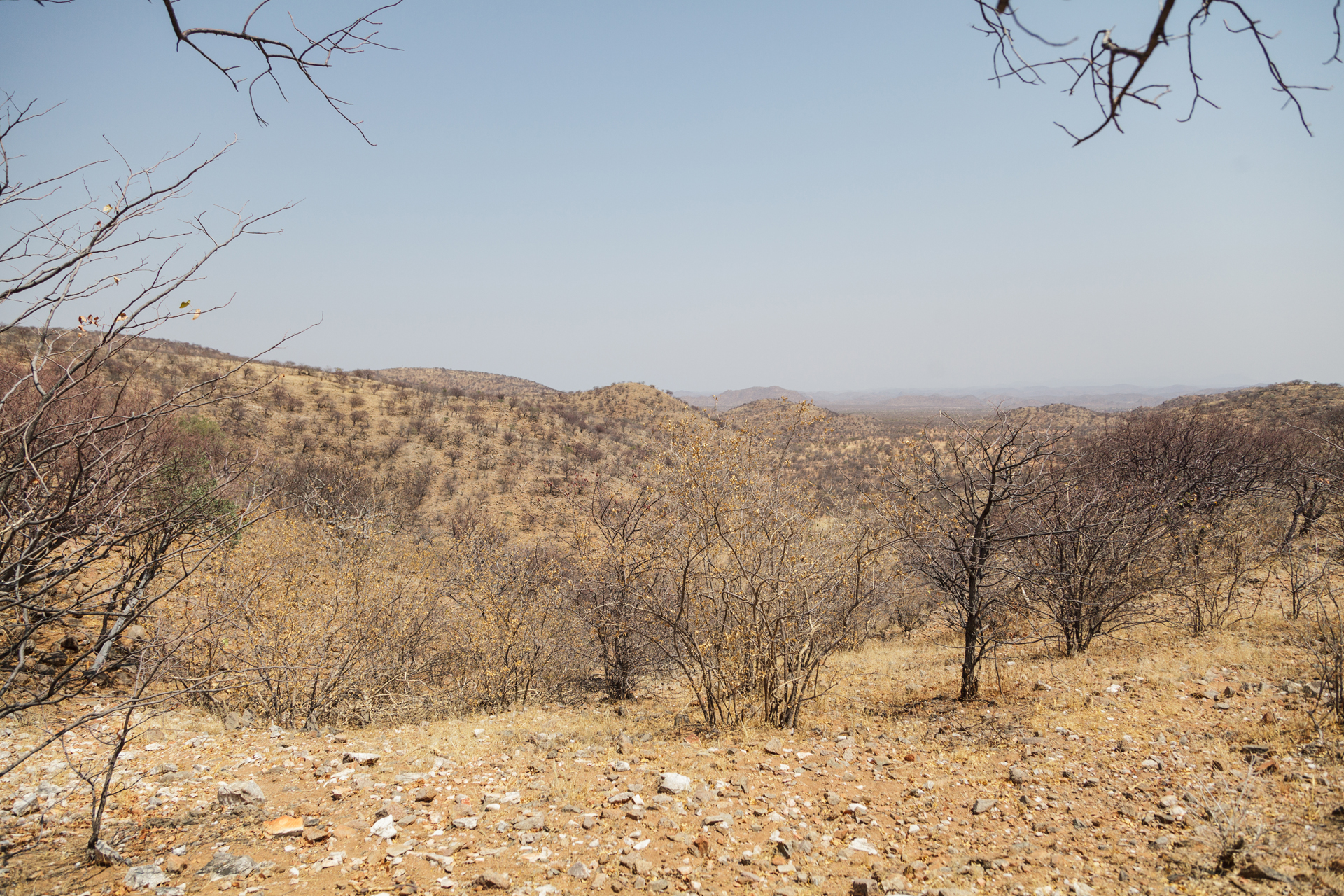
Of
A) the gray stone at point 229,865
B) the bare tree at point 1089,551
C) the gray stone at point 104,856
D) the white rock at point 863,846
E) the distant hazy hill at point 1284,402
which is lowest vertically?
the white rock at point 863,846

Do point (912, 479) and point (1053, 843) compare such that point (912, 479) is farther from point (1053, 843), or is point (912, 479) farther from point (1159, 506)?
point (1053, 843)

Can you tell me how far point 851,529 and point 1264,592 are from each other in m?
9.03

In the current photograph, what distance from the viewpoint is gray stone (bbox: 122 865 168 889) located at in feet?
11.5

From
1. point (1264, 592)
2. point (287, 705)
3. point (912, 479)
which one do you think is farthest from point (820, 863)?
point (1264, 592)

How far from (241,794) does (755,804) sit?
4.31 meters

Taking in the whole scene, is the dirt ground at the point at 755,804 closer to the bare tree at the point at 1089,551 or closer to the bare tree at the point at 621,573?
the bare tree at the point at 1089,551

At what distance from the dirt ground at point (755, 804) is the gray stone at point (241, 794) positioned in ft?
0.05

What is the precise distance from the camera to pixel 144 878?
357 centimetres

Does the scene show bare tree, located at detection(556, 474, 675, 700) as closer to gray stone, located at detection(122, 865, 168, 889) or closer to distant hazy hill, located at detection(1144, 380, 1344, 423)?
gray stone, located at detection(122, 865, 168, 889)

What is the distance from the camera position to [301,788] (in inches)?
203

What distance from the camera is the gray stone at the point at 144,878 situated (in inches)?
138

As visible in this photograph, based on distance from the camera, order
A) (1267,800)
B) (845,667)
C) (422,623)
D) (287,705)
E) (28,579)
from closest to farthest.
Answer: (28,579)
(1267,800)
(287,705)
(422,623)
(845,667)

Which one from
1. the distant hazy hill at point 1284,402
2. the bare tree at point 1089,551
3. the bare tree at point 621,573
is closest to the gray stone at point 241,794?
the bare tree at point 621,573

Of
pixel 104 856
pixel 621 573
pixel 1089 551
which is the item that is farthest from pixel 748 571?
pixel 1089 551
